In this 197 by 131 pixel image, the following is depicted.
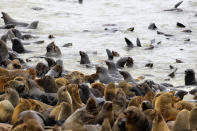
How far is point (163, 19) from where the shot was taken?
20.6 metres

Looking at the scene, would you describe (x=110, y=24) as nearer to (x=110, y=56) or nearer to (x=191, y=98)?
(x=110, y=56)

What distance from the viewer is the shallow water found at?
1349 centimetres

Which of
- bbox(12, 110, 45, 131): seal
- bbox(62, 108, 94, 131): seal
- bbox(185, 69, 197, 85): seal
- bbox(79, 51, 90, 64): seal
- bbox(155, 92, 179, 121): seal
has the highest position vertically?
bbox(12, 110, 45, 131): seal

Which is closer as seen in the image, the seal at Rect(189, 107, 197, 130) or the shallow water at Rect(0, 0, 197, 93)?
the seal at Rect(189, 107, 197, 130)

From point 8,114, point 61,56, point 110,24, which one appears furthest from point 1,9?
point 8,114

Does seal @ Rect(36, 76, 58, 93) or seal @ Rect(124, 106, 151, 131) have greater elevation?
seal @ Rect(124, 106, 151, 131)

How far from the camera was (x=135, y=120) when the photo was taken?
4.64m

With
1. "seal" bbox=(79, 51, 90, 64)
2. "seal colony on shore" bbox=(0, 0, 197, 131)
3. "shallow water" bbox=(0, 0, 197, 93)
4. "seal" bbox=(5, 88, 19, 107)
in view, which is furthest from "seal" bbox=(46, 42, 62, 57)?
"seal" bbox=(5, 88, 19, 107)

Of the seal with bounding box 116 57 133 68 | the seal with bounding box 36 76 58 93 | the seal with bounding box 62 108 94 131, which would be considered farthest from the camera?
the seal with bounding box 116 57 133 68

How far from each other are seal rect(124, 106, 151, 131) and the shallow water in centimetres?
659

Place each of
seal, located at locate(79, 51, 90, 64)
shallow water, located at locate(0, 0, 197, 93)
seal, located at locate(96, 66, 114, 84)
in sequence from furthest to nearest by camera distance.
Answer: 1. shallow water, located at locate(0, 0, 197, 93)
2. seal, located at locate(79, 51, 90, 64)
3. seal, located at locate(96, 66, 114, 84)

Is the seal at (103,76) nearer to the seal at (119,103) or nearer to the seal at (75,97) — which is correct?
the seal at (75,97)

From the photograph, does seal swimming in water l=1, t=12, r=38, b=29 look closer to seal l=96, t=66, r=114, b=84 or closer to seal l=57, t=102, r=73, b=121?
seal l=96, t=66, r=114, b=84

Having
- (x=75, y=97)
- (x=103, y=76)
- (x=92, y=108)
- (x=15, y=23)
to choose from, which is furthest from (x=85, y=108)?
(x=15, y=23)
